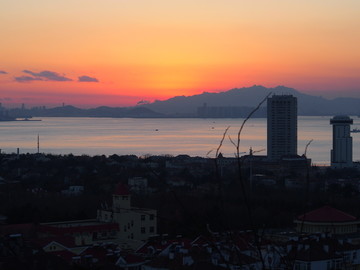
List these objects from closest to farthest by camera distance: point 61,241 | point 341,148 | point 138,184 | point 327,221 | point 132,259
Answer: point 132,259
point 61,241
point 327,221
point 138,184
point 341,148

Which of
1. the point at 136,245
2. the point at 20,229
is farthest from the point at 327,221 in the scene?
the point at 20,229

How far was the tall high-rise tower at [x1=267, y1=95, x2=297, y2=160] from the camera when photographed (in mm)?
40781

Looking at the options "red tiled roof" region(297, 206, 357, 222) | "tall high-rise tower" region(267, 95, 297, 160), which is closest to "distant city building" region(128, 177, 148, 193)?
"red tiled roof" region(297, 206, 357, 222)

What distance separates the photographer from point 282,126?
138ft

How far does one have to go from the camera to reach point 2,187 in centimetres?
1727

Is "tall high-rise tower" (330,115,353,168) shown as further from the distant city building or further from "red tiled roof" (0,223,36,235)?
"red tiled roof" (0,223,36,235)

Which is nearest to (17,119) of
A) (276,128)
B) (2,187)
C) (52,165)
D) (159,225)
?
(276,128)

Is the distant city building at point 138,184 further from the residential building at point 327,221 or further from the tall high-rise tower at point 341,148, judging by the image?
the tall high-rise tower at point 341,148

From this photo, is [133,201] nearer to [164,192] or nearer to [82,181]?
[164,192]

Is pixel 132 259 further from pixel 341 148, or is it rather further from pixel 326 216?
pixel 341 148

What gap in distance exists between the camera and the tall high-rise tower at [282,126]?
40.8m

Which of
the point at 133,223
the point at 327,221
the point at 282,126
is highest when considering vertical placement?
the point at 282,126

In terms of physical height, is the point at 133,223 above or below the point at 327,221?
below

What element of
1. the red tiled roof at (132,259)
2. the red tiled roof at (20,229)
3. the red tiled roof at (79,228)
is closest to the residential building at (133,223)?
the red tiled roof at (79,228)
